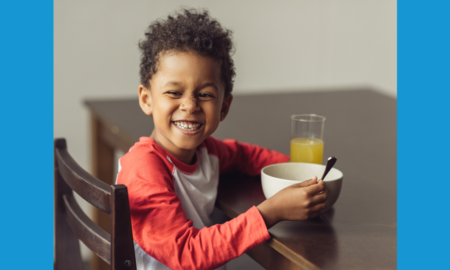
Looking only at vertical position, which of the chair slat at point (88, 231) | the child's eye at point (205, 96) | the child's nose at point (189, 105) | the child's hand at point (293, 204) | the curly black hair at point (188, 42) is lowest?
the chair slat at point (88, 231)

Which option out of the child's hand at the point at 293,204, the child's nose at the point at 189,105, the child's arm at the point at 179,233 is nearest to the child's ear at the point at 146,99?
the child's nose at the point at 189,105

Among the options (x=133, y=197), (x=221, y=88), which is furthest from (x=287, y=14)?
(x=133, y=197)

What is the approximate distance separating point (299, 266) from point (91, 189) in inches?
15.4

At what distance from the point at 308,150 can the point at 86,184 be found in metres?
0.53

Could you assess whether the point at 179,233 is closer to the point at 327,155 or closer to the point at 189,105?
the point at 189,105

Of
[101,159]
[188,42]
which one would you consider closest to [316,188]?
[188,42]

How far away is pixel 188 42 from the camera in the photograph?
0.96 metres

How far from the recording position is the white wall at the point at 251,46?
8.87ft

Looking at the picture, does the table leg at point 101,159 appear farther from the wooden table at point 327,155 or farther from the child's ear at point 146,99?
the child's ear at point 146,99

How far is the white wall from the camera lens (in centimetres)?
271

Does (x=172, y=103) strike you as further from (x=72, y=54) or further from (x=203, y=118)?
(x=72, y=54)

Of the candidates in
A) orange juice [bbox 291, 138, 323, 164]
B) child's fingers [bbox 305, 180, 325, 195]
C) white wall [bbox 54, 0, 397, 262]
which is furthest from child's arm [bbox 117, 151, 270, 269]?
white wall [bbox 54, 0, 397, 262]

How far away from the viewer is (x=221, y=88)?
1.02m

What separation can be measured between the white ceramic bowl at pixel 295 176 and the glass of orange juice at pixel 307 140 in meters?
0.10
